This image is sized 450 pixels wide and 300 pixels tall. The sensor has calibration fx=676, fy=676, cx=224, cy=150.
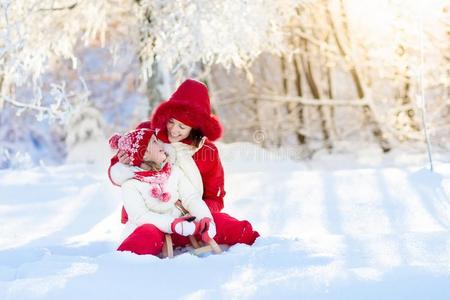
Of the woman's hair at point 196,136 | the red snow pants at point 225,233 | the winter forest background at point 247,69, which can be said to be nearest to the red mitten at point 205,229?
the red snow pants at point 225,233

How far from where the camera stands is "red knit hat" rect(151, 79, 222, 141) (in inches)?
146

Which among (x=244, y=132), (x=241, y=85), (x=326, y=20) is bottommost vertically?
(x=244, y=132)

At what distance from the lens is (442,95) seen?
11672 mm

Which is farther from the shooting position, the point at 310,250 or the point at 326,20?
the point at 326,20

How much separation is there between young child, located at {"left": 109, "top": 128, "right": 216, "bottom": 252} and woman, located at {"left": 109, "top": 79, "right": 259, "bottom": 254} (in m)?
0.07

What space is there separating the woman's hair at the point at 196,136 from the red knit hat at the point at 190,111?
0.04 meters

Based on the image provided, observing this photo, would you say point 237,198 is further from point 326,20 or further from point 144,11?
point 326,20

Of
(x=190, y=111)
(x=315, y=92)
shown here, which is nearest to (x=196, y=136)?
(x=190, y=111)

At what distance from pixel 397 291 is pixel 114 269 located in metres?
1.22

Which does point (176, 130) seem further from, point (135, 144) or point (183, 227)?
point (183, 227)

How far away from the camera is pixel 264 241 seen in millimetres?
3723

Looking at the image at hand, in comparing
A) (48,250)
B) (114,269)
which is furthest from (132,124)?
(114,269)

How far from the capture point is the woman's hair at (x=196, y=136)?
3.84m

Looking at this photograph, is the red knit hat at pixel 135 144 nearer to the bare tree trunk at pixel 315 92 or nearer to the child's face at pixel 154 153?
the child's face at pixel 154 153
